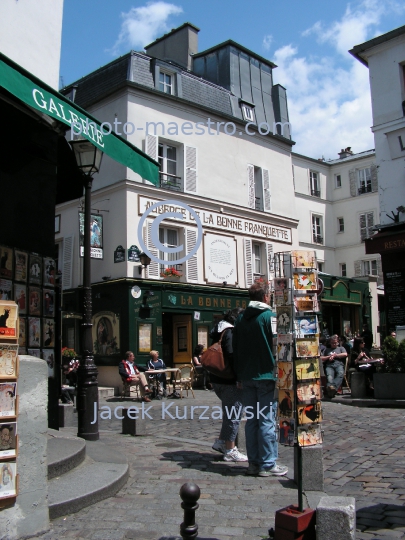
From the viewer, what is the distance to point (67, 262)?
1955cm

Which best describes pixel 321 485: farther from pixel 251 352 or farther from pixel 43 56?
pixel 43 56

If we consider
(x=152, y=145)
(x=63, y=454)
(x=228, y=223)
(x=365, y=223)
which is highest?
(x=152, y=145)

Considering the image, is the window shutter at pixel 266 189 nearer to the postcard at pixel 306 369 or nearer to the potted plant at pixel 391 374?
the potted plant at pixel 391 374

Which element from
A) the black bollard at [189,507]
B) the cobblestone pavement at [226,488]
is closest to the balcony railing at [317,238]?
the cobblestone pavement at [226,488]

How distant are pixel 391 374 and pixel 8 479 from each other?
836 centimetres

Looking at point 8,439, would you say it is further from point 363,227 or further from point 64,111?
point 363,227

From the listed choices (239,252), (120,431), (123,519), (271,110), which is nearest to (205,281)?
(239,252)

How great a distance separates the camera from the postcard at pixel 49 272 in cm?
687

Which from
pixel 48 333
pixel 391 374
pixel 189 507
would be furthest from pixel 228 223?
pixel 189 507

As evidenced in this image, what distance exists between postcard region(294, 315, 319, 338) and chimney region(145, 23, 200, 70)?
21853mm

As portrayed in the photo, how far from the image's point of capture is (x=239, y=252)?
68.0ft

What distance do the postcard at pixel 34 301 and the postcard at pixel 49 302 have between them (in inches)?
4.7

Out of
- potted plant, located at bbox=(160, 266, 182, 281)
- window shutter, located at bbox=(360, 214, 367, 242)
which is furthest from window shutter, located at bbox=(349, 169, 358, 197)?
potted plant, located at bbox=(160, 266, 182, 281)

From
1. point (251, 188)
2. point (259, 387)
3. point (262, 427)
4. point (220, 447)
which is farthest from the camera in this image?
point (251, 188)
